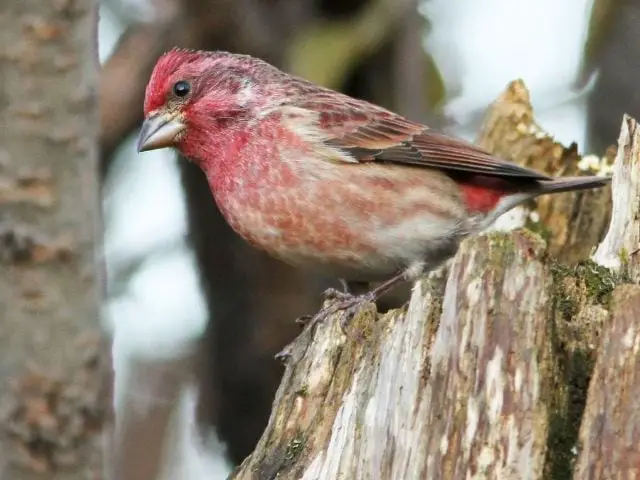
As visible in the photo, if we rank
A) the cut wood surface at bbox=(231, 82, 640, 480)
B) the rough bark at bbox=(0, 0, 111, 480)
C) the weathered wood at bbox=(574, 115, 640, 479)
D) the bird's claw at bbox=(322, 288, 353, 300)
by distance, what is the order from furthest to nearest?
the bird's claw at bbox=(322, 288, 353, 300) < the cut wood surface at bbox=(231, 82, 640, 480) < the weathered wood at bbox=(574, 115, 640, 479) < the rough bark at bbox=(0, 0, 111, 480)

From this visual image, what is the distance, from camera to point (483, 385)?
12.7 feet

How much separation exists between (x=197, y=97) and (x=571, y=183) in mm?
2319

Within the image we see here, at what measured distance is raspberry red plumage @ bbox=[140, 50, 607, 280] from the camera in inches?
250

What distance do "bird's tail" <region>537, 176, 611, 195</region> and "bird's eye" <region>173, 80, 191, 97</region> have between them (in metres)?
2.22

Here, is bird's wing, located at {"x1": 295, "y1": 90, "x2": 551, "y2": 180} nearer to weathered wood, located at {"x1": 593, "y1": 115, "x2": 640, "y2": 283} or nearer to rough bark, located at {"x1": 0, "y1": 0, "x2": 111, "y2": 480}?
weathered wood, located at {"x1": 593, "y1": 115, "x2": 640, "y2": 283}

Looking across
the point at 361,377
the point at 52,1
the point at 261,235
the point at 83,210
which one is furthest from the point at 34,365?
the point at 261,235

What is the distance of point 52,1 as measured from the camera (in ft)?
7.55

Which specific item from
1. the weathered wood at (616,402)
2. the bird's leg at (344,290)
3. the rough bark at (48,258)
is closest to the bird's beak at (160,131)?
→ the bird's leg at (344,290)

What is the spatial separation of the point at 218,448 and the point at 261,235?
204 cm

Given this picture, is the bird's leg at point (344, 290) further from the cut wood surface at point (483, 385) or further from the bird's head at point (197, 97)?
the bird's head at point (197, 97)

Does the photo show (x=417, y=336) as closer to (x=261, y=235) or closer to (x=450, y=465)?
(x=450, y=465)

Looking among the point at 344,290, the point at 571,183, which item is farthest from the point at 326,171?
the point at 571,183

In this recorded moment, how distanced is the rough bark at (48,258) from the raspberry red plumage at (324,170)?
13.1ft

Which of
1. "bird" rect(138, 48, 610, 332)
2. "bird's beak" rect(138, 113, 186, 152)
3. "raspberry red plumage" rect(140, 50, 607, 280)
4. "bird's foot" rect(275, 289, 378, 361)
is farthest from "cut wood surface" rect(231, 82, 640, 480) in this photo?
"bird's beak" rect(138, 113, 186, 152)
